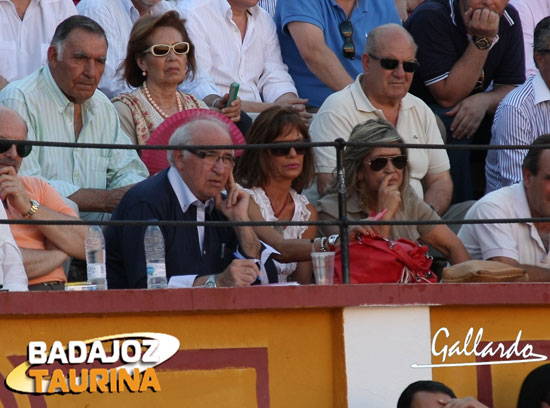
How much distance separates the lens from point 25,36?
8.44m

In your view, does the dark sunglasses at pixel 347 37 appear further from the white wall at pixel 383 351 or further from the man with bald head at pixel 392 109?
the white wall at pixel 383 351

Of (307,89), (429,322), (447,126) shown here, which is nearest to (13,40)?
(307,89)

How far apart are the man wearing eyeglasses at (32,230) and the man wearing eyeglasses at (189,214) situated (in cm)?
23

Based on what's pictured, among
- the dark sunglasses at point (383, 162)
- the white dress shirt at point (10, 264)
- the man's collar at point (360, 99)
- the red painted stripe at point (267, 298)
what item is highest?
the man's collar at point (360, 99)

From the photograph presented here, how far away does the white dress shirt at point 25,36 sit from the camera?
27.2 ft

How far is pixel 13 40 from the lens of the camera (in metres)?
8.36

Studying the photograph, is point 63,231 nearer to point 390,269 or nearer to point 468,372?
point 390,269

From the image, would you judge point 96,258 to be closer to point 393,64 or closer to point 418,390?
point 418,390

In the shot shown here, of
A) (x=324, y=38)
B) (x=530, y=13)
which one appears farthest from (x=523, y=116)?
(x=530, y=13)

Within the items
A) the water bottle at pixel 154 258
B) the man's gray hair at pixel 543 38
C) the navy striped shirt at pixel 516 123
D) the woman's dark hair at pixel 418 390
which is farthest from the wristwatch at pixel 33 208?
the man's gray hair at pixel 543 38

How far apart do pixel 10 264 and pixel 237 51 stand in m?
3.42

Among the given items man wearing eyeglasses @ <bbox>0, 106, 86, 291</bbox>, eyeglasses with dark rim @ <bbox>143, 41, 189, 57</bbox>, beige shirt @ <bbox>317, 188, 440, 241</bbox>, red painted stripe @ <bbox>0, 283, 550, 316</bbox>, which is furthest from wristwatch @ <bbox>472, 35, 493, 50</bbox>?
man wearing eyeglasses @ <bbox>0, 106, 86, 291</bbox>

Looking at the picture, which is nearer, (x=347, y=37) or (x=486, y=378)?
(x=486, y=378)

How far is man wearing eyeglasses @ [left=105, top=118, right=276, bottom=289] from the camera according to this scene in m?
6.42
